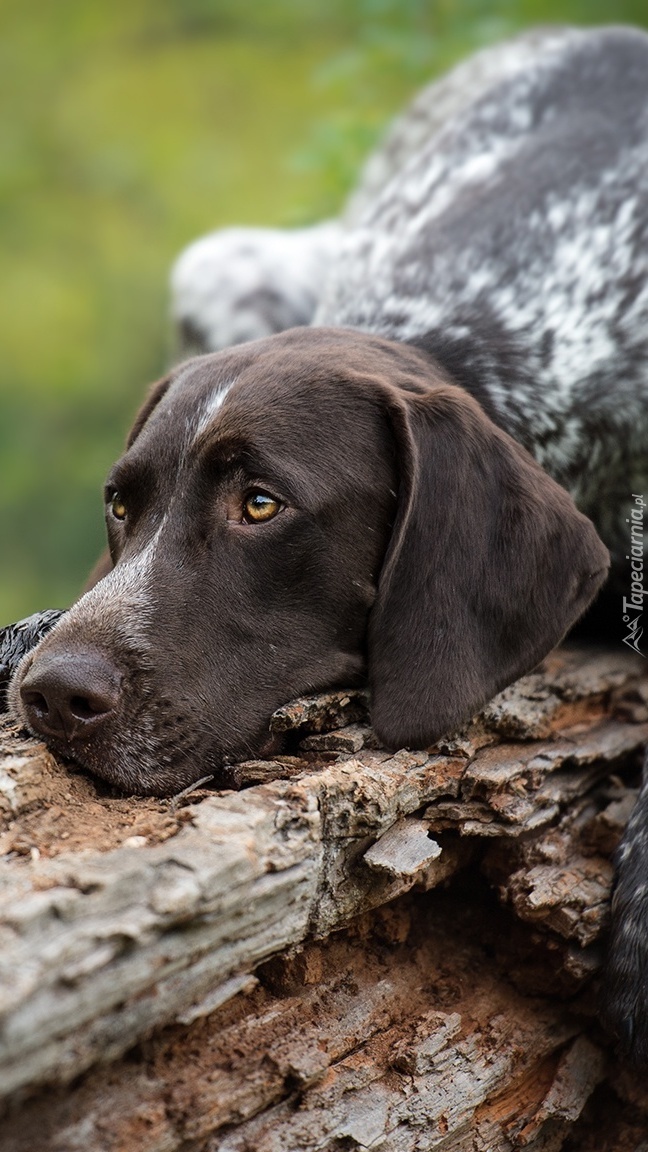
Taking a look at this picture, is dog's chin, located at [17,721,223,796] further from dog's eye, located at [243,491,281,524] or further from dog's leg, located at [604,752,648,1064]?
dog's leg, located at [604,752,648,1064]

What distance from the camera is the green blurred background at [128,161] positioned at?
7992 millimetres

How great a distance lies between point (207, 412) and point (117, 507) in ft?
1.19

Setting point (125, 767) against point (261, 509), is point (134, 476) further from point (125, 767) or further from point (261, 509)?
point (125, 767)

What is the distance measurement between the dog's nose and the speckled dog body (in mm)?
1517

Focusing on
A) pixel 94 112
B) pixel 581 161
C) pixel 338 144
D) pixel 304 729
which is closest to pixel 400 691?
pixel 304 729

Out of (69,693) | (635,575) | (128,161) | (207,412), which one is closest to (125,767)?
(69,693)

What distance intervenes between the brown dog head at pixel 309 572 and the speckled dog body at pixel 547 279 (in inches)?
26.0

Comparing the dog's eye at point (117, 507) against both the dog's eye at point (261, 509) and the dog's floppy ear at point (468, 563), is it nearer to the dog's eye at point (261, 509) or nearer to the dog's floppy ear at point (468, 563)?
the dog's eye at point (261, 509)

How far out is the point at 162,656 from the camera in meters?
3.14

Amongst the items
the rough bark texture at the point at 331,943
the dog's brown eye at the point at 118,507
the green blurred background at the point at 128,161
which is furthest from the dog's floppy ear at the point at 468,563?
the green blurred background at the point at 128,161

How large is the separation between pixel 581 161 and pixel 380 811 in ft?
9.22

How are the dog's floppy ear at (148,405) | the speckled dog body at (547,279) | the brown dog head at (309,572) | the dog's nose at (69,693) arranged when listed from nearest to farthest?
the dog's nose at (69,693)
the brown dog head at (309,572)
the dog's floppy ear at (148,405)
the speckled dog body at (547,279)

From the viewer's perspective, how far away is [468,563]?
334 centimetres

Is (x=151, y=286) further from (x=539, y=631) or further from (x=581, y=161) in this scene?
(x=539, y=631)
